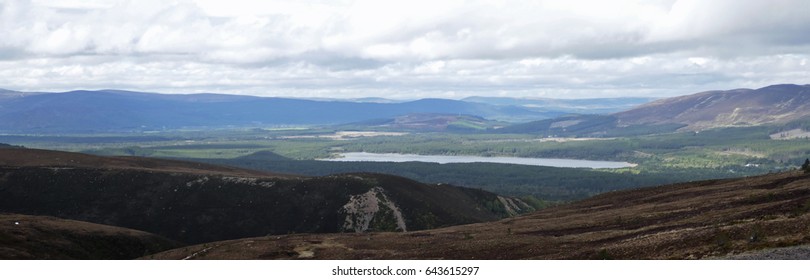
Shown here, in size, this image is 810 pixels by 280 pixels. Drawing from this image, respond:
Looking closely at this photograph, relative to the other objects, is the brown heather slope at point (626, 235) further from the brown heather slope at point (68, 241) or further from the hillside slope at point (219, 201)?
the hillside slope at point (219, 201)

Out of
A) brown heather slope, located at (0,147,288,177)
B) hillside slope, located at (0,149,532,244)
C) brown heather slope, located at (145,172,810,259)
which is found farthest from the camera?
brown heather slope, located at (0,147,288,177)

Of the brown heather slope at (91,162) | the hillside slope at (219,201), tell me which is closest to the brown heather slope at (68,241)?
the hillside slope at (219,201)

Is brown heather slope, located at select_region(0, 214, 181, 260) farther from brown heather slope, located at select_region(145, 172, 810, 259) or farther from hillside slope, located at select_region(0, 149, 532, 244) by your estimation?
hillside slope, located at select_region(0, 149, 532, 244)

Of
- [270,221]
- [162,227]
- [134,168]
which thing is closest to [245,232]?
[270,221]

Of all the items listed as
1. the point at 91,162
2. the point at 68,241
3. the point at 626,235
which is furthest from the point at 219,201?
the point at 626,235

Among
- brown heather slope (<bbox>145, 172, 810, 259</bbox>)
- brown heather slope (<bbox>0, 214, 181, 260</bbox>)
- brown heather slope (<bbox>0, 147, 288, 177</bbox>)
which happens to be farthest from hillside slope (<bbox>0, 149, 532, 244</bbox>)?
brown heather slope (<bbox>145, 172, 810, 259</bbox>)

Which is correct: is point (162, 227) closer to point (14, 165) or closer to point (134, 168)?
point (134, 168)
